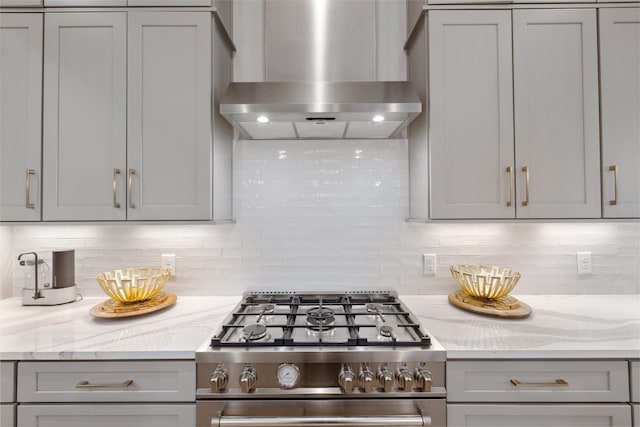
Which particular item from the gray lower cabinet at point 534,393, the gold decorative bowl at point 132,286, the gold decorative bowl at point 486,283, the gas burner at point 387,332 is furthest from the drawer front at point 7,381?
the gold decorative bowl at point 486,283

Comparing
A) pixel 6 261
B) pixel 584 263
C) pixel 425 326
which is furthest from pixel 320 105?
pixel 6 261

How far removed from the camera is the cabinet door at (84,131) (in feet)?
4.98

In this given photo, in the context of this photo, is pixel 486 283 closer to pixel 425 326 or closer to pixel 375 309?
pixel 425 326

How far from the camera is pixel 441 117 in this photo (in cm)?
152

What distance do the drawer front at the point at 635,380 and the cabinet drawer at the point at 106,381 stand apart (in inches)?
62.8

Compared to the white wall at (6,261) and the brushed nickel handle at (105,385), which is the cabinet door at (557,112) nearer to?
the brushed nickel handle at (105,385)

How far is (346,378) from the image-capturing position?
3.76ft

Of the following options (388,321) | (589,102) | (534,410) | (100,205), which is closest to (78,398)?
(100,205)

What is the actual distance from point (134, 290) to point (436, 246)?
160cm

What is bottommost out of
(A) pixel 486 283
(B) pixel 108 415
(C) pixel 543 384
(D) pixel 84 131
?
(B) pixel 108 415

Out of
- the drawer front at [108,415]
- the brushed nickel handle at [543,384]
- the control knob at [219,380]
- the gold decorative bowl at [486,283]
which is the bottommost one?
the drawer front at [108,415]

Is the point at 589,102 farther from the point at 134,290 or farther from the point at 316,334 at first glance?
the point at 134,290

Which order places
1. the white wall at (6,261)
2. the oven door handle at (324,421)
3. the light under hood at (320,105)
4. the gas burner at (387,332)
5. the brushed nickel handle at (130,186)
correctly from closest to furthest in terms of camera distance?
the oven door handle at (324,421) → the gas burner at (387,332) → the light under hood at (320,105) → the brushed nickel handle at (130,186) → the white wall at (6,261)

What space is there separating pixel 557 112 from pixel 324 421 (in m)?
1.65
